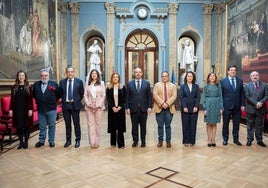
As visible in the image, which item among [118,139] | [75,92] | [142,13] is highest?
[142,13]

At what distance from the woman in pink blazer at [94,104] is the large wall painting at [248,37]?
17.2 ft

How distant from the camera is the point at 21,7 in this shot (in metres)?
6.95

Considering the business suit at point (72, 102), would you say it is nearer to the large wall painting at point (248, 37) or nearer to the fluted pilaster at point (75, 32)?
the large wall painting at point (248, 37)

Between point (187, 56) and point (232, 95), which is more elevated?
point (187, 56)

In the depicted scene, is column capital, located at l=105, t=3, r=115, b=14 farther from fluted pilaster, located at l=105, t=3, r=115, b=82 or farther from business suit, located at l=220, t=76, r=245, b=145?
business suit, located at l=220, t=76, r=245, b=145

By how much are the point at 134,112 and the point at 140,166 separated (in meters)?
1.35

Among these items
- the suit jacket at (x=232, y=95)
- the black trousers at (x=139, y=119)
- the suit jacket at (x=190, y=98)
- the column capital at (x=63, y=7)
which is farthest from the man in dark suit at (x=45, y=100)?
the column capital at (x=63, y=7)

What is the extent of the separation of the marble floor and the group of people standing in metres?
0.32

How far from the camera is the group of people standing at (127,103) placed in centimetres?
475

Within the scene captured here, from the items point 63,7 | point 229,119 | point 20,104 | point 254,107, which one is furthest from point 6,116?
point 63,7

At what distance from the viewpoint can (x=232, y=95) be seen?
16.1 ft

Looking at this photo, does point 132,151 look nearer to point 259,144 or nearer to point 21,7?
point 259,144

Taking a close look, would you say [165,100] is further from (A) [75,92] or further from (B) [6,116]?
(B) [6,116]

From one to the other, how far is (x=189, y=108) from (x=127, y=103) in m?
1.30
